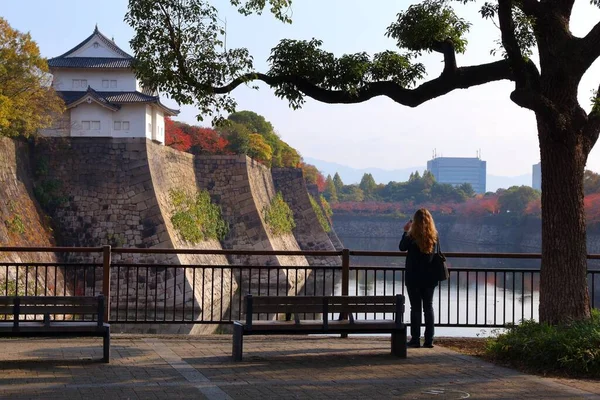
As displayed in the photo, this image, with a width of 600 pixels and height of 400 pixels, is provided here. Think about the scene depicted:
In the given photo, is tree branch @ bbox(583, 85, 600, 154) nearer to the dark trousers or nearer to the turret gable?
the dark trousers

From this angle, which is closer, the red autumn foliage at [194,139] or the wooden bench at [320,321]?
the wooden bench at [320,321]

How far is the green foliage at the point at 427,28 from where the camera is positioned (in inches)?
413

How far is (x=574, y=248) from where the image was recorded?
32.3ft

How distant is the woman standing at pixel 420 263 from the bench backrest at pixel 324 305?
68cm

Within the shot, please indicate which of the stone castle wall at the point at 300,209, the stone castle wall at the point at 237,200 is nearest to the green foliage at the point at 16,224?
the stone castle wall at the point at 237,200

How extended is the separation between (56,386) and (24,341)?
2.99 metres

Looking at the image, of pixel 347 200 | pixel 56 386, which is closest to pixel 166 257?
pixel 56 386

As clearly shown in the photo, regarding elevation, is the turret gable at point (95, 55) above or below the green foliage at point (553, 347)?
above

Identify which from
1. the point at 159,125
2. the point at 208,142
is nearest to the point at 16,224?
the point at 159,125

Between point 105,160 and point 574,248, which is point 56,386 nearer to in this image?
point 574,248

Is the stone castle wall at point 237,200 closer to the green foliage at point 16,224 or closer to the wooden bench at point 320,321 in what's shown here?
the green foliage at point 16,224

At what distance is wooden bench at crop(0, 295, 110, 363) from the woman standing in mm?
3161

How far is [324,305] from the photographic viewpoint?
29.9ft

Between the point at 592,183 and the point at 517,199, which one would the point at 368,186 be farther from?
the point at 592,183
